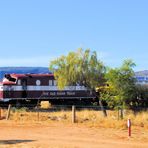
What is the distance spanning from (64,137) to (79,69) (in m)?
24.0

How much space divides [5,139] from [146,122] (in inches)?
359

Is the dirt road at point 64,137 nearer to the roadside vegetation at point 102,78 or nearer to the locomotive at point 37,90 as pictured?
the roadside vegetation at point 102,78

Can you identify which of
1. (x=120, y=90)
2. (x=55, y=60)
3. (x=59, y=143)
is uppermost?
(x=55, y=60)

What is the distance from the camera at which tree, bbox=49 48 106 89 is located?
42875 millimetres

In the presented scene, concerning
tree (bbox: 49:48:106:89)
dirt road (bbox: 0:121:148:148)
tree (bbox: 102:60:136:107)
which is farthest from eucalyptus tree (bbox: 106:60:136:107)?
tree (bbox: 49:48:106:89)

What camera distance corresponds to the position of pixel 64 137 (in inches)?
819

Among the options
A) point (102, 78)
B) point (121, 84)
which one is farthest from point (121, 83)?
point (102, 78)

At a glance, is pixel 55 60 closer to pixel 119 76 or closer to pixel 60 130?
pixel 119 76

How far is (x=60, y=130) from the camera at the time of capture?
2342cm

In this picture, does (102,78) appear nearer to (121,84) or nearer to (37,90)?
(37,90)

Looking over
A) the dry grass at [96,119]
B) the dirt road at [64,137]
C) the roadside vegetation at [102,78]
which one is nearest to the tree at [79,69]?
the roadside vegetation at [102,78]

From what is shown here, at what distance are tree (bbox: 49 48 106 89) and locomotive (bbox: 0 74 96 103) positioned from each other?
2.18 feet

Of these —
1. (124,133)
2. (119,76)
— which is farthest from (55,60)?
(124,133)

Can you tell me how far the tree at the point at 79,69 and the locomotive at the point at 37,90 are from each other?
66 centimetres
